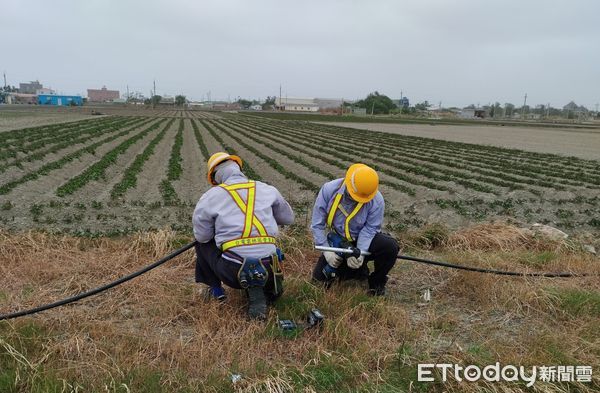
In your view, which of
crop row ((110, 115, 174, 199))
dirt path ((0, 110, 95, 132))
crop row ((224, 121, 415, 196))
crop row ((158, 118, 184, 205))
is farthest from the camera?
dirt path ((0, 110, 95, 132))

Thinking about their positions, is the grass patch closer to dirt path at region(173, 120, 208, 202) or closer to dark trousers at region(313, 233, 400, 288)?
dark trousers at region(313, 233, 400, 288)

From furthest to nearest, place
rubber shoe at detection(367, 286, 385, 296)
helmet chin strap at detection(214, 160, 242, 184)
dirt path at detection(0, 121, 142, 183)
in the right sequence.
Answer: dirt path at detection(0, 121, 142, 183), rubber shoe at detection(367, 286, 385, 296), helmet chin strap at detection(214, 160, 242, 184)

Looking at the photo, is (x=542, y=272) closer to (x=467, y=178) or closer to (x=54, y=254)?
(x=54, y=254)

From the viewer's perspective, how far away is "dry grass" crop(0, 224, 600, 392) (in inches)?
104

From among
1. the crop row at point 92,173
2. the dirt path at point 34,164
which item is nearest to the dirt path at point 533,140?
the crop row at point 92,173

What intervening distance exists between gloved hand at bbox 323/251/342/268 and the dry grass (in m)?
0.27

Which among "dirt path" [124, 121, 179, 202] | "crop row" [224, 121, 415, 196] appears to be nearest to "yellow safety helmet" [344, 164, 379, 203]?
"dirt path" [124, 121, 179, 202]

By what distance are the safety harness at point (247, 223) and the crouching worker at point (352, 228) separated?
69 centimetres

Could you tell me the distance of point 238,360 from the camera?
283 centimetres

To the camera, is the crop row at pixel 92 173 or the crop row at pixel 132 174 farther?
the crop row at pixel 132 174

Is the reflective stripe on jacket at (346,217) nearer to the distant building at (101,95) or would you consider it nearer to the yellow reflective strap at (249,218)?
the yellow reflective strap at (249,218)

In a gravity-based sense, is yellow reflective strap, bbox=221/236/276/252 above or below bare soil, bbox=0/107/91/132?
below

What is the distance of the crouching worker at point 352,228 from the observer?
146 inches

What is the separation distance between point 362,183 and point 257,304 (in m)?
1.26
